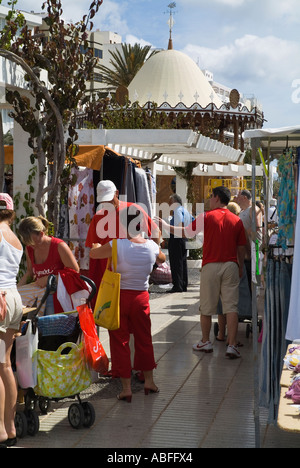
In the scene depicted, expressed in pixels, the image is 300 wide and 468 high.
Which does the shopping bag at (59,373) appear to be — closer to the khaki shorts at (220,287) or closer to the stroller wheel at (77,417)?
the stroller wheel at (77,417)

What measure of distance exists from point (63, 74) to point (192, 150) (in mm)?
4956

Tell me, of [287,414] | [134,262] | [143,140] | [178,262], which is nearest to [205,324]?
[134,262]

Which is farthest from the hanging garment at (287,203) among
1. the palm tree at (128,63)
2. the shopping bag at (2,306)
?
the palm tree at (128,63)

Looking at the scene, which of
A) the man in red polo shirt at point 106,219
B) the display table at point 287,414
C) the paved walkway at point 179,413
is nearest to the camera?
the display table at point 287,414

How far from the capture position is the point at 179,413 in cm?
568

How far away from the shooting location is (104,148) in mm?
7859

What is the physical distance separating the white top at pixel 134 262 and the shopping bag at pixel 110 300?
0.06 metres

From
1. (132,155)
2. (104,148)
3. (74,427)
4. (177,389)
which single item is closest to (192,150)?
(132,155)

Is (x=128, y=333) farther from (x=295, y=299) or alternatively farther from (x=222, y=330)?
(x=222, y=330)

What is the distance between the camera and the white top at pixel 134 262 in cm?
590

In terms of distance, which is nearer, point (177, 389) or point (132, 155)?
point (177, 389)

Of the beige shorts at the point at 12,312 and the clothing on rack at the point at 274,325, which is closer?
the beige shorts at the point at 12,312

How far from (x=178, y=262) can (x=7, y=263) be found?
318 inches
